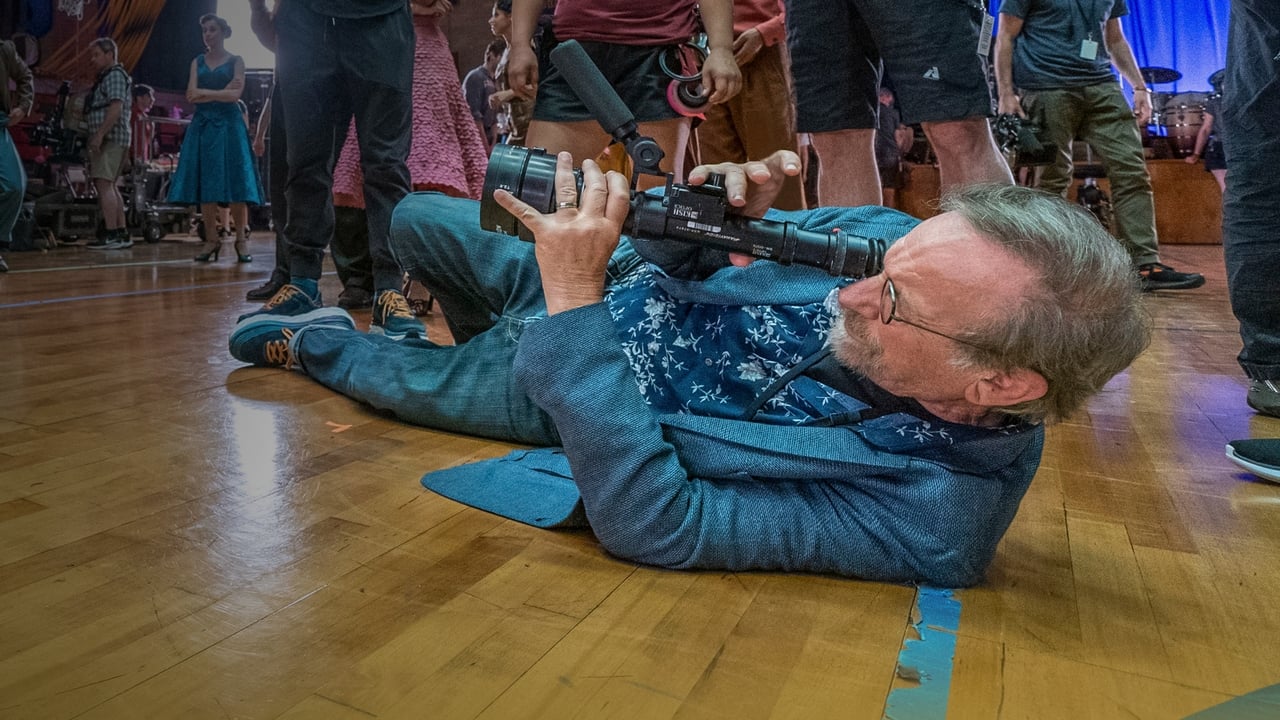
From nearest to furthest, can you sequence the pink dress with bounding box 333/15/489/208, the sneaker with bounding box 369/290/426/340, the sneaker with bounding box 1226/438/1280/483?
the sneaker with bounding box 1226/438/1280/483 → the sneaker with bounding box 369/290/426/340 → the pink dress with bounding box 333/15/489/208

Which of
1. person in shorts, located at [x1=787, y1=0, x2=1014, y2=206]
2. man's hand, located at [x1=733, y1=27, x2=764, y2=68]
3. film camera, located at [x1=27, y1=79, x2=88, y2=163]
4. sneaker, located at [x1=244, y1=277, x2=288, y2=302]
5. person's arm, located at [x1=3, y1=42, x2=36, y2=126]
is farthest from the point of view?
film camera, located at [x1=27, y1=79, x2=88, y2=163]

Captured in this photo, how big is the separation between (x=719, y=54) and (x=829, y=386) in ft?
2.92

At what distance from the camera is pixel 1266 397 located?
5.47ft

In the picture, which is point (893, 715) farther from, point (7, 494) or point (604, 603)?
point (7, 494)

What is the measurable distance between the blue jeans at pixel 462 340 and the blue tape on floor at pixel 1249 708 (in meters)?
0.85

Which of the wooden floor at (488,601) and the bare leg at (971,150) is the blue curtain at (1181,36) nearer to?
the bare leg at (971,150)

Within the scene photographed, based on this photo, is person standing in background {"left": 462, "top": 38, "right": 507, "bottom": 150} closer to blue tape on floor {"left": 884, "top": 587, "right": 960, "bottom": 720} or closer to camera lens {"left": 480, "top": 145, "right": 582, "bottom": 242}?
camera lens {"left": 480, "top": 145, "right": 582, "bottom": 242}

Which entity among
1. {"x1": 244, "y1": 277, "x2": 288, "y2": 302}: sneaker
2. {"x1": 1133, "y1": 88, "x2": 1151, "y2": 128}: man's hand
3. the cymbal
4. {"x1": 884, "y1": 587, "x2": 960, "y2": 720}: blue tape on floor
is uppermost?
the cymbal

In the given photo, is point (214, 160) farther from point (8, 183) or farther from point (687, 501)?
point (687, 501)

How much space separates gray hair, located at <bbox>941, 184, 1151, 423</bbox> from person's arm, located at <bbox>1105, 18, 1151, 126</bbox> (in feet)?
9.50

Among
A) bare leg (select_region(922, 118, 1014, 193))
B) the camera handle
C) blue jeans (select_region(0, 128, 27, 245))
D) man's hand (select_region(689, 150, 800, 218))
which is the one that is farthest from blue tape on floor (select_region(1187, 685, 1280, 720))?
blue jeans (select_region(0, 128, 27, 245))

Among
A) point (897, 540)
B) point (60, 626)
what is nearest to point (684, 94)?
point (897, 540)

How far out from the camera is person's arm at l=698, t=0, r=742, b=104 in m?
1.69

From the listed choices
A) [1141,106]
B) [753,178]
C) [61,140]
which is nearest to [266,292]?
[753,178]
